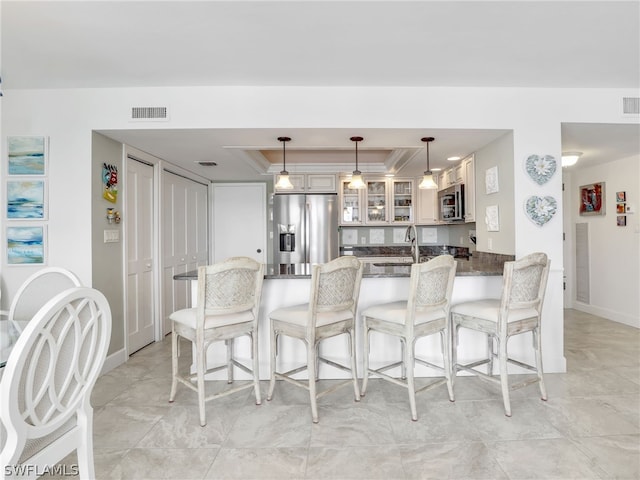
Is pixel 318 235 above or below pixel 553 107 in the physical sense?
below

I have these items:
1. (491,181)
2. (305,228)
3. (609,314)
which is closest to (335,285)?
(491,181)

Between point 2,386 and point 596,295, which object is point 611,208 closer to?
point 596,295

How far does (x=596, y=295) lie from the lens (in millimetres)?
4898

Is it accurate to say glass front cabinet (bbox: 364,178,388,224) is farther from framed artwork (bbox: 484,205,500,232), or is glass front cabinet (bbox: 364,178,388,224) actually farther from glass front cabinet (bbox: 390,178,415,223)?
framed artwork (bbox: 484,205,500,232)

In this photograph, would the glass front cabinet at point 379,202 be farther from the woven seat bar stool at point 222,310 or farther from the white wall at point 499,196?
the woven seat bar stool at point 222,310

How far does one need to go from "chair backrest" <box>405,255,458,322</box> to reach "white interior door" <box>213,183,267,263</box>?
3.83m

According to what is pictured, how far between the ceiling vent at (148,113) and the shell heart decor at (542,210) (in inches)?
127

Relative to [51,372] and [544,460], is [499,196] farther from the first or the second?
[51,372]

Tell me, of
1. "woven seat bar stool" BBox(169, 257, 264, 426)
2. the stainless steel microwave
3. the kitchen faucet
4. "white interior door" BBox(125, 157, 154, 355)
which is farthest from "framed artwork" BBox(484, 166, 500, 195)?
"white interior door" BBox(125, 157, 154, 355)

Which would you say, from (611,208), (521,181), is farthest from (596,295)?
(521,181)

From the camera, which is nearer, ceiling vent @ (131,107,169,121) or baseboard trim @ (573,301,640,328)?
ceiling vent @ (131,107,169,121)

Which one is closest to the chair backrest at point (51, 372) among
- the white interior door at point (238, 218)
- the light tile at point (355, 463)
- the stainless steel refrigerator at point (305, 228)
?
the light tile at point (355, 463)

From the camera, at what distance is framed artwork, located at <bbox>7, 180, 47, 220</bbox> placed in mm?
2887

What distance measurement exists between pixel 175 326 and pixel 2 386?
146 centimetres
